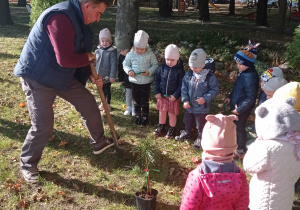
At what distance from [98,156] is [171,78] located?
5.63 ft

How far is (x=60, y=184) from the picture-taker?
4352mm

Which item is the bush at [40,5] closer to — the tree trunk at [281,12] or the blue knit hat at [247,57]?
the blue knit hat at [247,57]

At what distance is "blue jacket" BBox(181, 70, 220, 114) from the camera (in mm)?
4980

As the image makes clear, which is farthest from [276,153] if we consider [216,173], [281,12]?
[281,12]

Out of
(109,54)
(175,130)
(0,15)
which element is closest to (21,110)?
(109,54)

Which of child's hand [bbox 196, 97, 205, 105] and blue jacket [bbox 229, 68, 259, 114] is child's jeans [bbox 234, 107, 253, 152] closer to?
blue jacket [bbox 229, 68, 259, 114]

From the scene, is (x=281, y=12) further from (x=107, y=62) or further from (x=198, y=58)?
(x=198, y=58)

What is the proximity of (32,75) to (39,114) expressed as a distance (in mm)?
499

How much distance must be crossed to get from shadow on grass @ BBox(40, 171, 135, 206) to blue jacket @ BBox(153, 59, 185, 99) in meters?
1.96

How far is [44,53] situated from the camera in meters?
3.92

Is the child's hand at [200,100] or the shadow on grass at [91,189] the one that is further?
the child's hand at [200,100]

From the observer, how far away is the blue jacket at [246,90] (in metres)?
4.73

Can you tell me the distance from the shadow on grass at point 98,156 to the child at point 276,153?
5.16 feet

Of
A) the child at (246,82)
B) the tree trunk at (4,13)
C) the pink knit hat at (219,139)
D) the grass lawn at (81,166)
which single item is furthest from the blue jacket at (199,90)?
the tree trunk at (4,13)
